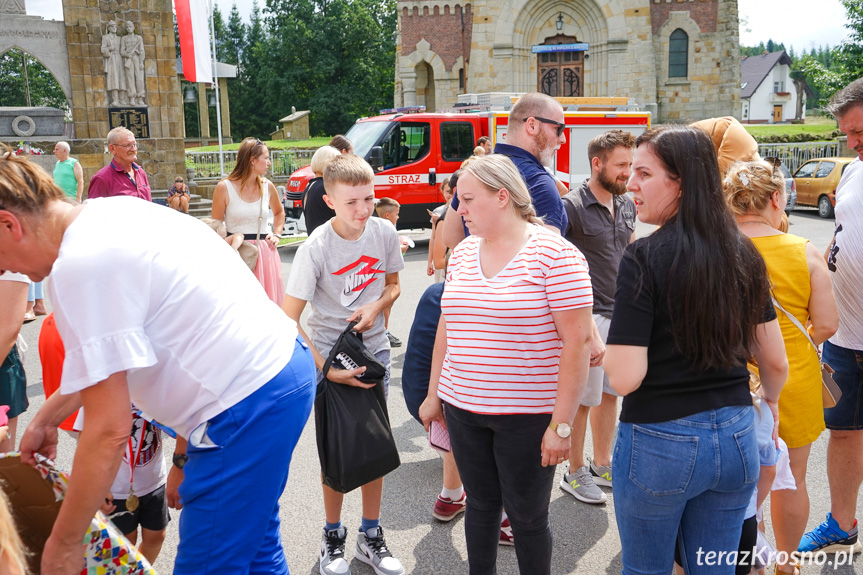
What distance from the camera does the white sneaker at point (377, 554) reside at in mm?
3297

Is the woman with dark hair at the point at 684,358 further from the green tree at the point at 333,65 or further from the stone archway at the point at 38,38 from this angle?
the green tree at the point at 333,65

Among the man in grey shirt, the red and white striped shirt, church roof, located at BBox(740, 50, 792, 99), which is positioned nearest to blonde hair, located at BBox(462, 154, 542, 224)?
the red and white striped shirt

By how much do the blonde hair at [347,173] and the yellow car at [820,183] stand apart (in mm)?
16579

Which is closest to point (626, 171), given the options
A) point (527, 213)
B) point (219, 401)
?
point (527, 213)

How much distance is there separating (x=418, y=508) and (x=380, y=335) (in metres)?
1.17

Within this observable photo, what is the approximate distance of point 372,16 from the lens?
54688 millimetres

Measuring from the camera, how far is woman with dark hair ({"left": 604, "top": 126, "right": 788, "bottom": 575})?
6.83 feet

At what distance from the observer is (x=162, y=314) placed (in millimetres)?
1835

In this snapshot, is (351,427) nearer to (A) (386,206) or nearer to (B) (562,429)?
(B) (562,429)

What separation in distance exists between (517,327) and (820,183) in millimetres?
18140

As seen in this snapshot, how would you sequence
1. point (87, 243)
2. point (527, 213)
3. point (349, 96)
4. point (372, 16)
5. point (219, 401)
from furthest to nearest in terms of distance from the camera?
point (372, 16) → point (349, 96) → point (527, 213) → point (219, 401) → point (87, 243)

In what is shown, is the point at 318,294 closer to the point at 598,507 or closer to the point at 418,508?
the point at 418,508

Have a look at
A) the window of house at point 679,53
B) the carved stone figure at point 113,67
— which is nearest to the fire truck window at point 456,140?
the carved stone figure at point 113,67

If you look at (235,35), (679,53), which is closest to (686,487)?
(679,53)
